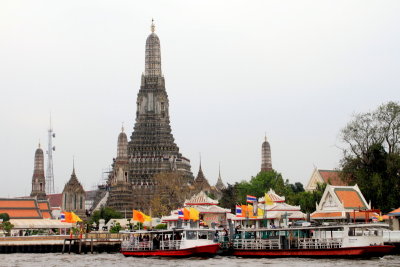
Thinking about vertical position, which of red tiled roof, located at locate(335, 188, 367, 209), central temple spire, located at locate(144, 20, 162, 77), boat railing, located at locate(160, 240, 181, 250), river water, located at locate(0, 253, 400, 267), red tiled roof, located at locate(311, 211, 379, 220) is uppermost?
central temple spire, located at locate(144, 20, 162, 77)

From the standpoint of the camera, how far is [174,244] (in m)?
53.4

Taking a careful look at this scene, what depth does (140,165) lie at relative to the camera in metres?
120

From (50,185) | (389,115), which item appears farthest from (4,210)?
(50,185)

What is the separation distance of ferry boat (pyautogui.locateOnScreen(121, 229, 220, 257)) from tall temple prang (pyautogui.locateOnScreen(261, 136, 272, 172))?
71.9m

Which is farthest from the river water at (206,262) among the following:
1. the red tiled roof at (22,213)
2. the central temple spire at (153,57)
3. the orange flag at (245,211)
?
the central temple spire at (153,57)

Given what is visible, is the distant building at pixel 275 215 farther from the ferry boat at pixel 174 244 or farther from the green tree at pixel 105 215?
the green tree at pixel 105 215

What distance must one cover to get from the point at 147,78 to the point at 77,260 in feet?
240

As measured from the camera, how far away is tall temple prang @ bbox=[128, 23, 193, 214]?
119m

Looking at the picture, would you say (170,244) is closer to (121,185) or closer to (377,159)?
(377,159)

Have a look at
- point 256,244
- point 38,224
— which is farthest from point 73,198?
point 256,244

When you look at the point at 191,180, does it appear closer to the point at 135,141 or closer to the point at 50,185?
the point at 135,141

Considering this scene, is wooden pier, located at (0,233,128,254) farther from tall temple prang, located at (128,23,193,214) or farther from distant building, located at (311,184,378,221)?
tall temple prang, located at (128,23,193,214)

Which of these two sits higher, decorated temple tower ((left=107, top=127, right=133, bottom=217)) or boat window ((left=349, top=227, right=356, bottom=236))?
decorated temple tower ((left=107, top=127, right=133, bottom=217))

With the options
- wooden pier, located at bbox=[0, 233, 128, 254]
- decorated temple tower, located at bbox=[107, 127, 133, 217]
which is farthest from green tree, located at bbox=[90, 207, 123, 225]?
wooden pier, located at bbox=[0, 233, 128, 254]
